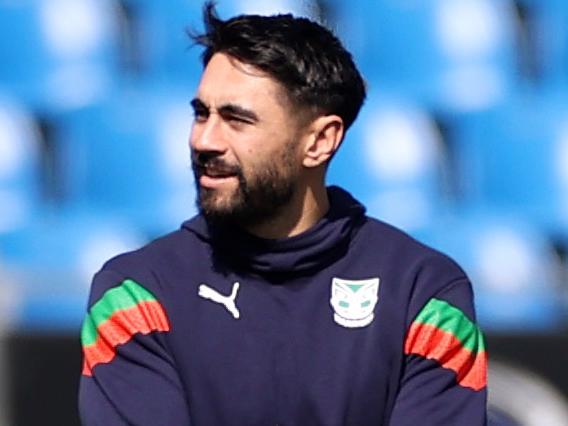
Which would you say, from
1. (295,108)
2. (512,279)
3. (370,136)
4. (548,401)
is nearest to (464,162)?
(370,136)

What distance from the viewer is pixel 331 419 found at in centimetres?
270

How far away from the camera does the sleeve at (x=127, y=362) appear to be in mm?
2679

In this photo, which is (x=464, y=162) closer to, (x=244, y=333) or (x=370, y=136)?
(x=370, y=136)

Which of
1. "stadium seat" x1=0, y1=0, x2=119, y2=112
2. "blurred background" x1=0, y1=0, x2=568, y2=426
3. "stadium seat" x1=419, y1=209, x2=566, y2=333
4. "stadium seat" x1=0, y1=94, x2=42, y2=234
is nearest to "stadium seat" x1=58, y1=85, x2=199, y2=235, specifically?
"blurred background" x1=0, y1=0, x2=568, y2=426

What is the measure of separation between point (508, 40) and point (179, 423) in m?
3.77

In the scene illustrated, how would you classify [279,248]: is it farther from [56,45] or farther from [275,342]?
[56,45]

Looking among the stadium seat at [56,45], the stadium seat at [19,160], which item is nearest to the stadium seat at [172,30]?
the stadium seat at [56,45]

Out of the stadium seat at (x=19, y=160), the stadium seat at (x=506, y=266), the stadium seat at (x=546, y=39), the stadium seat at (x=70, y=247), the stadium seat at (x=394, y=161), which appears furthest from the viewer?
the stadium seat at (x=546, y=39)

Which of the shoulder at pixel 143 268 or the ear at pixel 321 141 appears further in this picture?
the ear at pixel 321 141

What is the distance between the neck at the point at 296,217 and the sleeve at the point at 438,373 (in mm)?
276

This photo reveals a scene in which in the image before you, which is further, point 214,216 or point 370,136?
point 370,136

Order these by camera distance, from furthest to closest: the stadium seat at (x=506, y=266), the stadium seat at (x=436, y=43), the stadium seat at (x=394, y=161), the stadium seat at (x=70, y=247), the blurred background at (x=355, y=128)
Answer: the stadium seat at (x=436, y=43), the stadium seat at (x=394, y=161), the blurred background at (x=355, y=128), the stadium seat at (x=70, y=247), the stadium seat at (x=506, y=266)

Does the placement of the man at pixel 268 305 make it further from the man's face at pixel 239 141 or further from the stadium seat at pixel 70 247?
A: the stadium seat at pixel 70 247

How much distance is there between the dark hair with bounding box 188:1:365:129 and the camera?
275 cm
